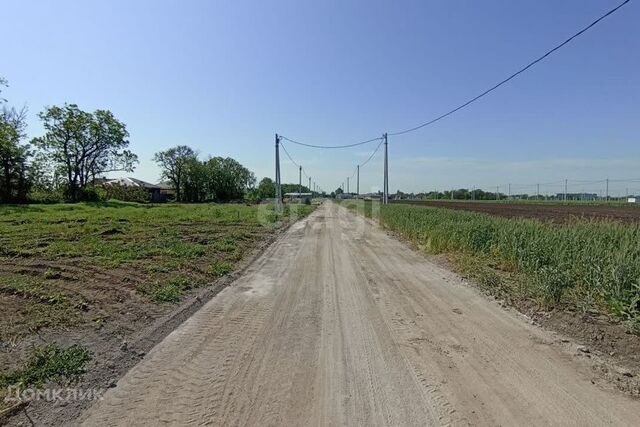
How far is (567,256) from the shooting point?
274 inches

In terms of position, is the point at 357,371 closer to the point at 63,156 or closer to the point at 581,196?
the point at 63,156

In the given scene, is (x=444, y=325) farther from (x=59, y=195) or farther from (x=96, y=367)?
(x=59, y=195)

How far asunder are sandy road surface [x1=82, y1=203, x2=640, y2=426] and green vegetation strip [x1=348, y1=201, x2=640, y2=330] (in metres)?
1.18

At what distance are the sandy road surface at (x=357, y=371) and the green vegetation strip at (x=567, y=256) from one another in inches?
46.5

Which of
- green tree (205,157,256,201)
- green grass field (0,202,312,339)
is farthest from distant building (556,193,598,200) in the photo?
green grass field (0,202,312,339)

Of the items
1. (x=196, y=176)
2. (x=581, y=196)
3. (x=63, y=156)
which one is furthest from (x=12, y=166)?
(x=581, y=196)

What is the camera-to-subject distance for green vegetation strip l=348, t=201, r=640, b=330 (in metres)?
5.15

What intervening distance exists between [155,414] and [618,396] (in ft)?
13.3

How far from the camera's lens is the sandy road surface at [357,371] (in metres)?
2.93

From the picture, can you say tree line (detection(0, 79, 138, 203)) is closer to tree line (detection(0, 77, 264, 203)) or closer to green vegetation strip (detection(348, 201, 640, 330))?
tree line (detection(0, 77, 264, 203))

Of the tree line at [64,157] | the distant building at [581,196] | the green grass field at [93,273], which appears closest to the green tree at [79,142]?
the tree line at [64,157]

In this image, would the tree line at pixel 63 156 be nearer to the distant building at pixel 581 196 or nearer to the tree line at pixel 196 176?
the tree line at pixel 196 176

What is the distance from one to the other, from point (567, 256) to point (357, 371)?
18.3 feet

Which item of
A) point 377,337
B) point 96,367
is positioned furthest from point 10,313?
point 377,337
